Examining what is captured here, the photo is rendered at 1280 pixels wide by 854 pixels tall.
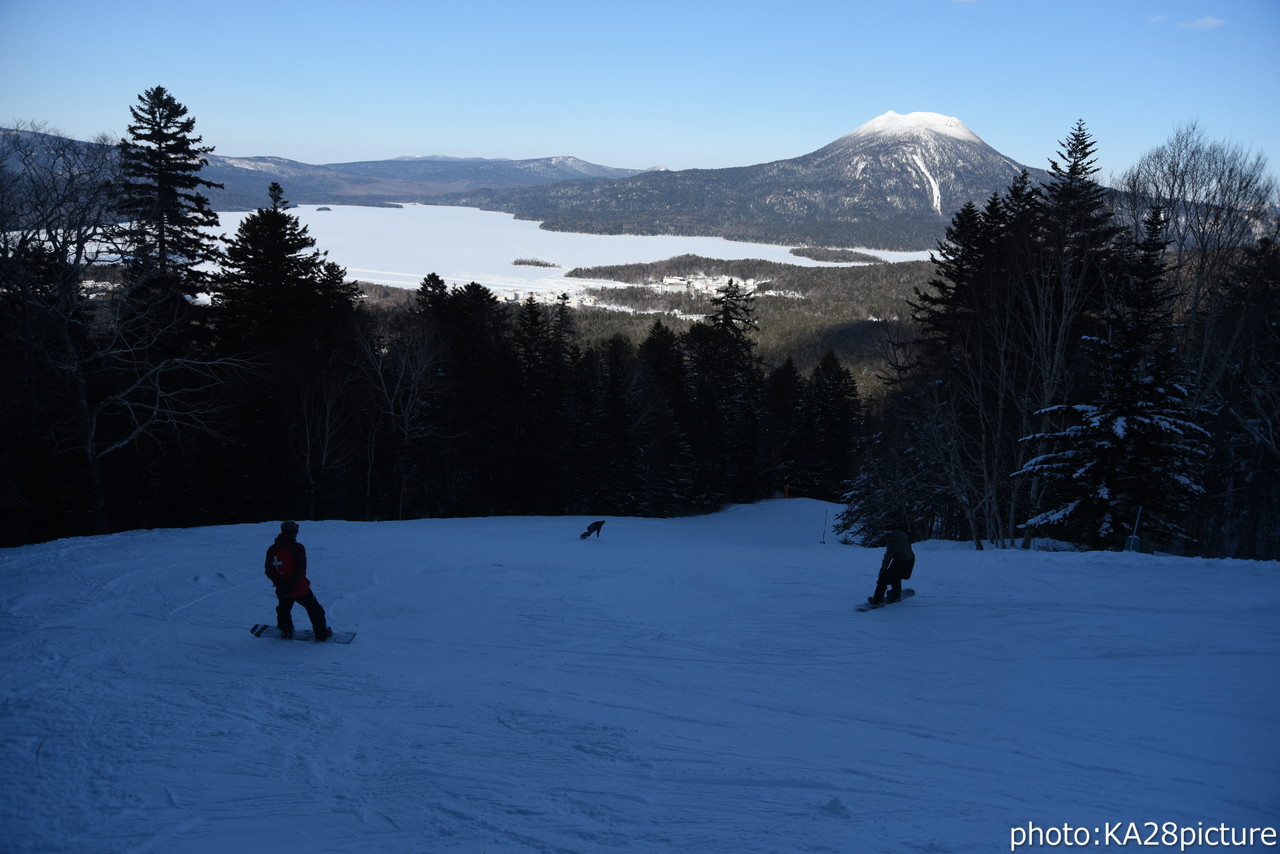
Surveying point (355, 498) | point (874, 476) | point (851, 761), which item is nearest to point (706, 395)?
point (874, 476)

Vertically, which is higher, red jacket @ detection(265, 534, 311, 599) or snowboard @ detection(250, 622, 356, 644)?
red jacket @ detection(265, 534, 311, 599)

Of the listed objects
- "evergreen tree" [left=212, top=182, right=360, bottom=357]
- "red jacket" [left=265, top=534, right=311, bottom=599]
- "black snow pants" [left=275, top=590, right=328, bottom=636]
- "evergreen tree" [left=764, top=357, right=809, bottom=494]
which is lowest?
"evergreen tree" [left=764, top=357, right=809, bottom=494]

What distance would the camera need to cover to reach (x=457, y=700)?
24.5ft

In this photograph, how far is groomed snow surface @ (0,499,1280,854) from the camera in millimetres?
5281

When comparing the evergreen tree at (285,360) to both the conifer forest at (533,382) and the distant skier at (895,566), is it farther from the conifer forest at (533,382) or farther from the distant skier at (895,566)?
the distant skier at (895,566)

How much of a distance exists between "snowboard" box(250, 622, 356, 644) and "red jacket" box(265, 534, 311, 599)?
2.14 feet

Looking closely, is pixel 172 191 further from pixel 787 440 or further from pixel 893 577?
pixel 787 440

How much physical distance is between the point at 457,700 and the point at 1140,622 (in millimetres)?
9039

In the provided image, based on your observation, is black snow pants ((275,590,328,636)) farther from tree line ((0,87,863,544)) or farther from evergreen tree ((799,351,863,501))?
evergreen tree ((799,351,863,501))

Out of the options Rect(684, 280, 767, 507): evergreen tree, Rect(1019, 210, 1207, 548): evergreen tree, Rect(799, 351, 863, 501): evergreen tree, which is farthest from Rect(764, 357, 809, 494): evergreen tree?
Rect(1019, 210, 1207, 548): evergreen tree

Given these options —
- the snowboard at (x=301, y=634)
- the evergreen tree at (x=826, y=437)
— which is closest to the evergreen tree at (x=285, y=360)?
the snowboard at (x=301, y=634)

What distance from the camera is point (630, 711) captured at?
7312 millimetres

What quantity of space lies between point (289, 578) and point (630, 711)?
183 inches

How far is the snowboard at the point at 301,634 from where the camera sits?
929cm
